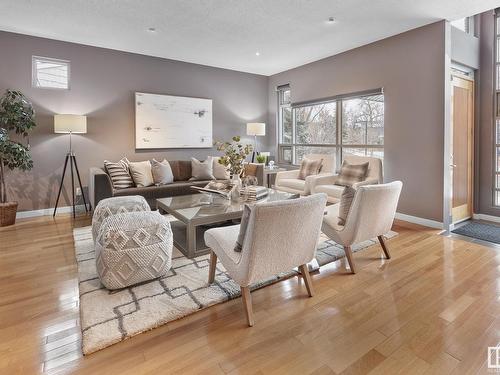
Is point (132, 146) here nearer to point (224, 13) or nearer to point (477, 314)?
point (224, 13)

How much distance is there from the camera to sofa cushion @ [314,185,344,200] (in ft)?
13.9

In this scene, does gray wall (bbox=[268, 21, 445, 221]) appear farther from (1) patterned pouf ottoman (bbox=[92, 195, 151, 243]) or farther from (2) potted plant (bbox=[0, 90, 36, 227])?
(2) potted plant (bbox=[0, 90, 36, 227])

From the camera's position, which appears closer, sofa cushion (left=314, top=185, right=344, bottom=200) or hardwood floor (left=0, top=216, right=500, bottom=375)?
hardwood floor (left=0, top=216, right=500, bottom=375)

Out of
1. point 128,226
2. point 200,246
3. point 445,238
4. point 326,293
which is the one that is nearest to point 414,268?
point 326,293

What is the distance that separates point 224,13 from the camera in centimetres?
354

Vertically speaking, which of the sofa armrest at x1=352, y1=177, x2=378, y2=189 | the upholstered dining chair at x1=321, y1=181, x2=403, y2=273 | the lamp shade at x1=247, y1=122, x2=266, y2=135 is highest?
the lamp shade at x1=247, y1=122, x2=266, y2=135

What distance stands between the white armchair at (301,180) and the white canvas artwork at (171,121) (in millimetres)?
1667

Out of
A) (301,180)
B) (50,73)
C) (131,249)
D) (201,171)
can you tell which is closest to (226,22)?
(201,171)

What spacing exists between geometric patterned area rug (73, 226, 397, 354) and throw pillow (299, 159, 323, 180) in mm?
2497

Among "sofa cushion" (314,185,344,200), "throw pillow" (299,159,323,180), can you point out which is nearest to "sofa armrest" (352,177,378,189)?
"sofa cushion" (314,185,344,200)

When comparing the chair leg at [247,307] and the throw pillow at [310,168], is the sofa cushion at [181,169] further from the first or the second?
the chair leg at [247,307]

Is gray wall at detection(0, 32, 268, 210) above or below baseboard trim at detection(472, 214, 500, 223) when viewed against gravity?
above

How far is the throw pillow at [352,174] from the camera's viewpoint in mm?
4352

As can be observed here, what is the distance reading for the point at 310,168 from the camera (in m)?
5.16
